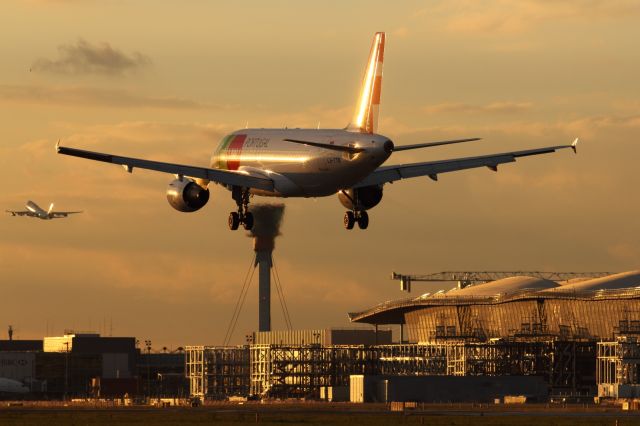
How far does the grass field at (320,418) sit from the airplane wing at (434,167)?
757 inches

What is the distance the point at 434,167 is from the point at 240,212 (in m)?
15.2

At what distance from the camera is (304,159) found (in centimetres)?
11256

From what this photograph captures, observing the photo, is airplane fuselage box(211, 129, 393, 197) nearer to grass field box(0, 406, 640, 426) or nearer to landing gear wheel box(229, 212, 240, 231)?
landing gear wheel box(229, 212, 240, 231)

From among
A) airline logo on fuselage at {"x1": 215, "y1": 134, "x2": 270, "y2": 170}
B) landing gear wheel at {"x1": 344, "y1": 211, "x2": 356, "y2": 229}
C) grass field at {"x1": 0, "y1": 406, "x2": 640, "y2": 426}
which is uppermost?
airline logo on fuselage at {"x1": 215, "y1": 134, "x2": 270, "y2": 170}

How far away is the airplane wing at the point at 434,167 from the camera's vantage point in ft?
375

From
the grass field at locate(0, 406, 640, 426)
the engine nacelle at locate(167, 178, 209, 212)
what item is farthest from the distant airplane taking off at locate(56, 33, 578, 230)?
the grass field at locate(0, 406, 640, 426)

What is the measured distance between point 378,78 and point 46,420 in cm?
4415

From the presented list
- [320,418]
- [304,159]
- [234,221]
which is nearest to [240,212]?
[234,221]

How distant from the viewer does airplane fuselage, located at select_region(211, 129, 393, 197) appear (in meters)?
107

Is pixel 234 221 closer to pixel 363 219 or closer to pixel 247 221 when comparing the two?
pixel 247 221

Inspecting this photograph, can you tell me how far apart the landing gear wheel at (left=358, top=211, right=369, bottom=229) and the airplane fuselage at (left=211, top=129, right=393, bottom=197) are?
14.4 ft

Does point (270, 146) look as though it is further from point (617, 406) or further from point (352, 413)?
point (617, 406)

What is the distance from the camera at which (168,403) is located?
182250 mm

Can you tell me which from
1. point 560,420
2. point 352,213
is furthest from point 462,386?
point 352,213
